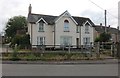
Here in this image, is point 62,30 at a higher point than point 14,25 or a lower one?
lower

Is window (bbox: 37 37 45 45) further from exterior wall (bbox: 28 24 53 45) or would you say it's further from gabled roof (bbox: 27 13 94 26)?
gabled roof (bbox: 27 13 94 26)

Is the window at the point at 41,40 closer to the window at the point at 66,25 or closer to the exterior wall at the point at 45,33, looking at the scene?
the exterior wall at the point at 45,33

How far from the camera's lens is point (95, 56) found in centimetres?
2541

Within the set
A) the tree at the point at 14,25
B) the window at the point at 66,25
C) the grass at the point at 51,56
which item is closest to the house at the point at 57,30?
the window at the point at 66,25

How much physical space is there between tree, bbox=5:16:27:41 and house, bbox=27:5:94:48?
38.2 metres

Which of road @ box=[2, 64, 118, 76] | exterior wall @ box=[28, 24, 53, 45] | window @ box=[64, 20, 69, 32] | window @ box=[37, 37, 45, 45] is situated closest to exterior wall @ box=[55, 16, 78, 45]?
window @ box=[64, 20, 69, 32]

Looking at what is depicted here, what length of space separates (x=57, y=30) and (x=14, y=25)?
43.1 m

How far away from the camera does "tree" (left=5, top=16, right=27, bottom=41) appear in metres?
83.2

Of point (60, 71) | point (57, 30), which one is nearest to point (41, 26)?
point (57, 30)

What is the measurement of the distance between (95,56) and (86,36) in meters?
23.0

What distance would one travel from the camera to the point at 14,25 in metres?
84.8

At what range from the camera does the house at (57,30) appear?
43625 mm

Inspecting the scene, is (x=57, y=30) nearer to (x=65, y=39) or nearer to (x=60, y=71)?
(x=65, y=39)

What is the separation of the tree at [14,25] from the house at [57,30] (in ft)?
125
